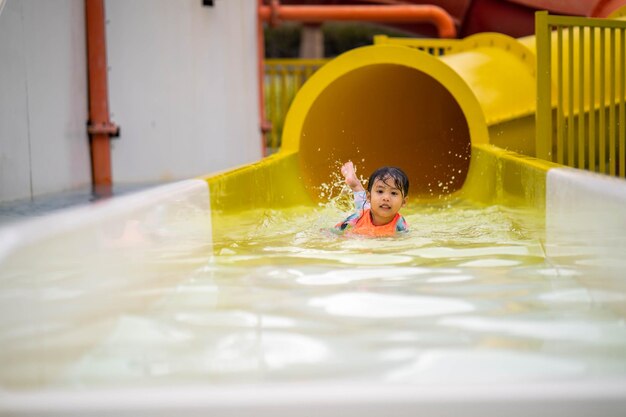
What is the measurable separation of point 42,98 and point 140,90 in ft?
4.48

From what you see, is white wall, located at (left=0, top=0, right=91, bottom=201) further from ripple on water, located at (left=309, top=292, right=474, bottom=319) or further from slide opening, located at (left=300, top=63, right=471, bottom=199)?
ripple on water, located at (left=309, top=292, right=474, bottom=319)

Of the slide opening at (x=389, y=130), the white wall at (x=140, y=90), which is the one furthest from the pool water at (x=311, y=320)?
the white wall at (x=140, y=90)

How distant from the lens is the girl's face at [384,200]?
3.63 m

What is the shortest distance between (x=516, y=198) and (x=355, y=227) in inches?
28.0

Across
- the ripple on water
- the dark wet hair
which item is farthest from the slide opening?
the ripple on water

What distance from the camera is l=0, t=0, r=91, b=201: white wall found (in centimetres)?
503

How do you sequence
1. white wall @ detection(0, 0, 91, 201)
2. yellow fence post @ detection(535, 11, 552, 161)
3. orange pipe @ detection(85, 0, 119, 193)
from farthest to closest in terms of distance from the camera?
orange pipe @ detection(85, 0, 119, 193) → white wall @ detection(0, 0, 91, 201) → yellow fence post @ detection(535, 11, 552, 161)

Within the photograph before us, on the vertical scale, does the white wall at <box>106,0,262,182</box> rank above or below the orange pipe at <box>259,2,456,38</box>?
below

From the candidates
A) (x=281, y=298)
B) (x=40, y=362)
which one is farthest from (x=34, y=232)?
(x=281, y=298)

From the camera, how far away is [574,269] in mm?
2375

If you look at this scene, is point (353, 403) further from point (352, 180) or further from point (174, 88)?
point (174, 88)

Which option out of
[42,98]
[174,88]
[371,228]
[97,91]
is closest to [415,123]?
[174,88]

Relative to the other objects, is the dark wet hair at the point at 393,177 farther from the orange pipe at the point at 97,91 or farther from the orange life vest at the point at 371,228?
the orange pipe at the point at 97,91

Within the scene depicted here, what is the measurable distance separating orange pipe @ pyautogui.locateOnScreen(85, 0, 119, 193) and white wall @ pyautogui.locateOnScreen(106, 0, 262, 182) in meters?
0.11
